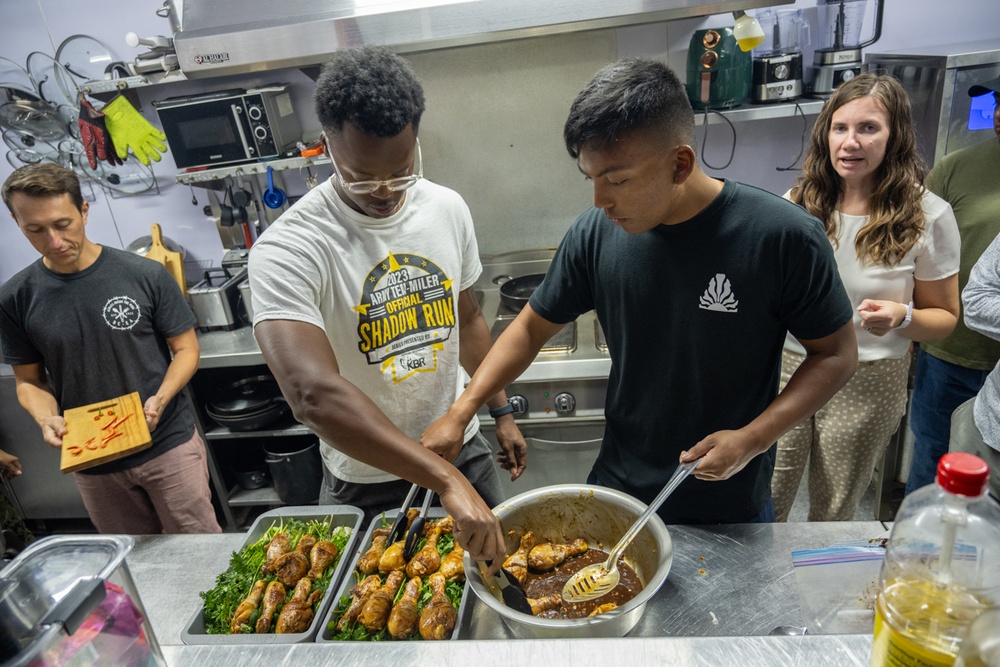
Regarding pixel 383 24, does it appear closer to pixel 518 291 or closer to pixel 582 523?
pixel 518 291

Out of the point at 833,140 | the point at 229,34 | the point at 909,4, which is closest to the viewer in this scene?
the point at 229,34

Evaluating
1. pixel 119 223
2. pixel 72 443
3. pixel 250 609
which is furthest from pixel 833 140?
pixel 119 223

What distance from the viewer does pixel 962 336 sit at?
2238mm

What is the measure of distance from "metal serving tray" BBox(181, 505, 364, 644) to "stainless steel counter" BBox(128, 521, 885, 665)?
47 millimetres

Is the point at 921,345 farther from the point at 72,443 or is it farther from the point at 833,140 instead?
the point at 72,443

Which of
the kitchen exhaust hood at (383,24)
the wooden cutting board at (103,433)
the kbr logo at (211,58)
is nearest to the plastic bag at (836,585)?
the kitchen exhaust hood at (383,24)

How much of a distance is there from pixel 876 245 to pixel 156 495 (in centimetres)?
254

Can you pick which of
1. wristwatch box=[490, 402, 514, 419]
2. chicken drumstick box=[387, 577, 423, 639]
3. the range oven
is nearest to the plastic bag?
chicken drumstick box=[387, 577, 423, 639]

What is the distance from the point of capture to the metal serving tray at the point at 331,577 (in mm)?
1189

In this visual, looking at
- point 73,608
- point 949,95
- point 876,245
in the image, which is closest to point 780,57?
point 949,95

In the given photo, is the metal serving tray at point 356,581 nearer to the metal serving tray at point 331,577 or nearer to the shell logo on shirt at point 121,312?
the metal serving tray at point 331,577

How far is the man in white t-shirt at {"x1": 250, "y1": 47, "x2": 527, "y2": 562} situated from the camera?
1228mm

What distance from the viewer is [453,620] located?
1220mm

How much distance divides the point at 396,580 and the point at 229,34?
1.58 m
